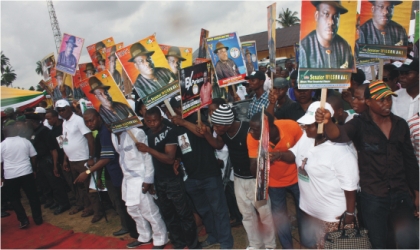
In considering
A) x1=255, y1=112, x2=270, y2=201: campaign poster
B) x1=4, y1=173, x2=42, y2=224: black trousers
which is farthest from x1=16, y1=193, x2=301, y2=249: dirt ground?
x1=255, y1=112, x2=270, y2=201: campaign poster

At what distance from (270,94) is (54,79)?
5.98 m

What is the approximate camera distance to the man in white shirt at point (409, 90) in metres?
3.74

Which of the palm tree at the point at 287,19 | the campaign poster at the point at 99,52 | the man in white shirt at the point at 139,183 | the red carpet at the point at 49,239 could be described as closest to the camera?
the man in white shirt at the point at 139,183

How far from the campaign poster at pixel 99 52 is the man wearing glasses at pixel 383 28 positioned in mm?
5744

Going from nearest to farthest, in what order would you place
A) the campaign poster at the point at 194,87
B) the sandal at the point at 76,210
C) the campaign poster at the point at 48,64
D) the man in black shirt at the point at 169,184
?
the campaign poster at the point at 194,87 < the man in black shirt at the point at 169,184 < the sandal at the point at 76,210 < the campaign poster at the point at 48,64

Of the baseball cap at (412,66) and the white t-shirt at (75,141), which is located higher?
the baseball cap at (412,66)

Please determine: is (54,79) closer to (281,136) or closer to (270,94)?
(270,94)

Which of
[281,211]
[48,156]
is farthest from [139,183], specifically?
[48,156]

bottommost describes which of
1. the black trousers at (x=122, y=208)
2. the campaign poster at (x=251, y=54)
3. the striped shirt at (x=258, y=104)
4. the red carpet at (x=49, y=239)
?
the red carpet at (x=49, y=239)

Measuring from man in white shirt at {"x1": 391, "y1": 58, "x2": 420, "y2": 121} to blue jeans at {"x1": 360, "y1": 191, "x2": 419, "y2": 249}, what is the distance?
4.52 ft

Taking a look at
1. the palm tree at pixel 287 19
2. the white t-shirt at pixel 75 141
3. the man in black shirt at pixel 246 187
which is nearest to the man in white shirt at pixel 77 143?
the white t-shirt at pixel 75 141

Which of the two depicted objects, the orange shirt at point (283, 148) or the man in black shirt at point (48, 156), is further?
the man in black shirt at point (48, 156)

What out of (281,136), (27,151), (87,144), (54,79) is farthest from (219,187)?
(54,79)

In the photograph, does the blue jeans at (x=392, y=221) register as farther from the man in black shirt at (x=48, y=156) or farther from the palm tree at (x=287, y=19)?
the palm tree at (x=287, y=19)
